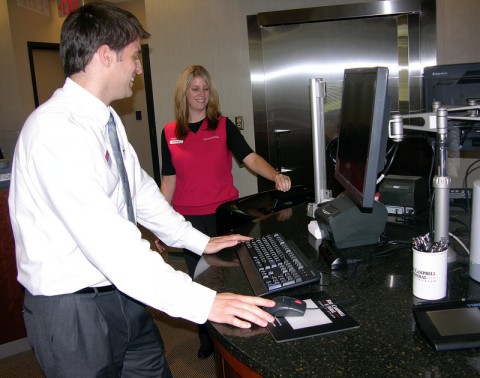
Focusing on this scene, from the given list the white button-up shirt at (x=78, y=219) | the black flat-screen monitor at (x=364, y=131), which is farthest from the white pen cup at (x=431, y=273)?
the white button-up shirt at (x=78, y=219)

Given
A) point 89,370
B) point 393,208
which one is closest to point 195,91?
point 393,208

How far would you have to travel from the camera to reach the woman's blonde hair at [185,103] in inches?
110

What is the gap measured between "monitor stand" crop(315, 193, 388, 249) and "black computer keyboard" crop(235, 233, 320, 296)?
0.15m

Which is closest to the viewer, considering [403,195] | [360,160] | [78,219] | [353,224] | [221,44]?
[78,219]

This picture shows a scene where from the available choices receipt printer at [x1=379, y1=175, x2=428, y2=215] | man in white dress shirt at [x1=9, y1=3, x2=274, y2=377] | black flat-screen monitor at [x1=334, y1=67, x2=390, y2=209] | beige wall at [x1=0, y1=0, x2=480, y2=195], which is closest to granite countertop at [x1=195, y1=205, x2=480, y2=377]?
man in white dress shirt at [x1=9, y1=3, x2=274, y2=377]

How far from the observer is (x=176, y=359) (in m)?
2.80

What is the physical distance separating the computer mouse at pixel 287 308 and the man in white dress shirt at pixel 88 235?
0.08ft

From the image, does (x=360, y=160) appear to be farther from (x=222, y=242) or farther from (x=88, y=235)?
(x=88, y=235)

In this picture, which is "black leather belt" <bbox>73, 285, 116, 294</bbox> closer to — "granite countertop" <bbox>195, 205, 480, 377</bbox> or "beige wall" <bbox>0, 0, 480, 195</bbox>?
"granite countertop" <bbox>195, 205, 480, 377</bbox>

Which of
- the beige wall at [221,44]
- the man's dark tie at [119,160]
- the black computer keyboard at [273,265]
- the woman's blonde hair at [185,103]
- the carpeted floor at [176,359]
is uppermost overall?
the beige wall at [221,44]

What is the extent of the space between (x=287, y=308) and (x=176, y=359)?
191cm

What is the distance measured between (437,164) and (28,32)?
5844 mm

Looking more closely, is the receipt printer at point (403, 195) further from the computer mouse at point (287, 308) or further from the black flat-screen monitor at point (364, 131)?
the computer mouse at point (287, 308)

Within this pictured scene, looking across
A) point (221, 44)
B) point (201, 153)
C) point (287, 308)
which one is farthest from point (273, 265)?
point (221, 44)
